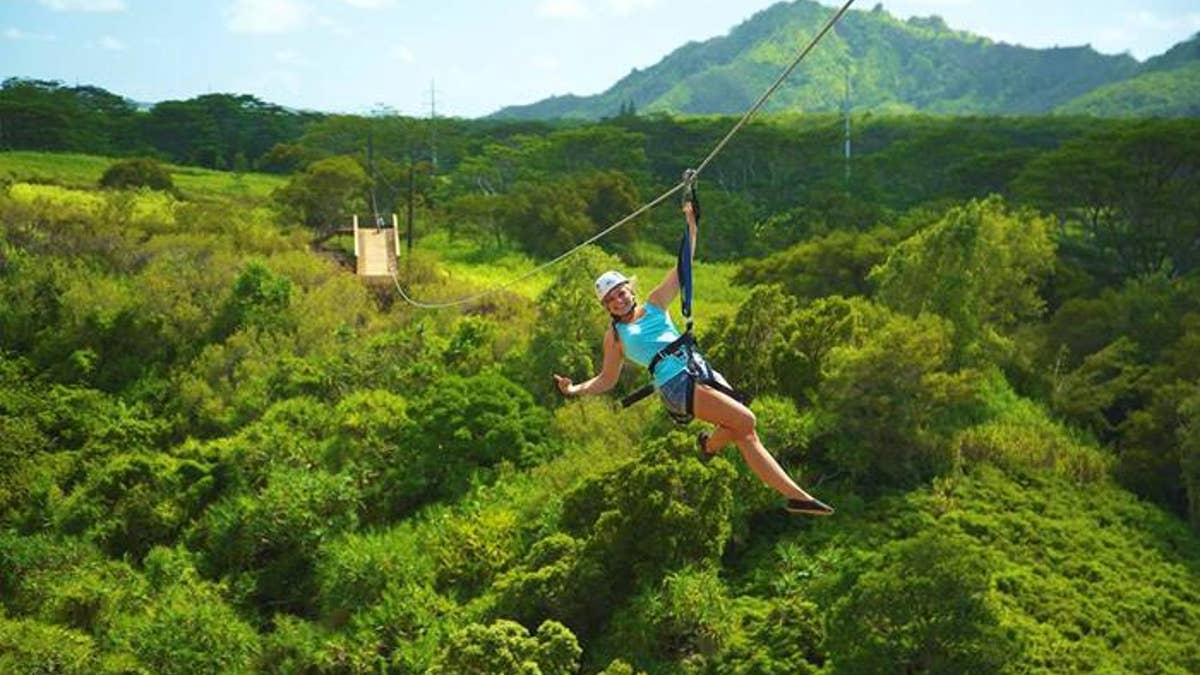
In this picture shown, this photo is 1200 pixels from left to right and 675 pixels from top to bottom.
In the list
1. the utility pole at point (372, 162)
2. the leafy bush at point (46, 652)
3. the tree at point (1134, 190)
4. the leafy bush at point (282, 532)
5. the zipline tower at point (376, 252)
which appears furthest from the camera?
the utility pole at point (372, 162)

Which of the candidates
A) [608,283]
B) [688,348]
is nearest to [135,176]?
[608,283]

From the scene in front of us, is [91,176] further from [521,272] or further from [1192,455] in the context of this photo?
[1192,455]

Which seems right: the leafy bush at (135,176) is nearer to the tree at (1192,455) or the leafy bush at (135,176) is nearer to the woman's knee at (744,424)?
the tree at (1192,455)

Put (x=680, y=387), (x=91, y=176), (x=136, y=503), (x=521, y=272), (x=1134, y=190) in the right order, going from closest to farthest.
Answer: (x=680, y=387) < (x=136, y=503) < (x=521, y=272) < (x=1134, y=190) < (x=91, y=176)

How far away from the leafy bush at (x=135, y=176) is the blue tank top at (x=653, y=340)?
37938 millimetres

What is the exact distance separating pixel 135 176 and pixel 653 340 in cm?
3894

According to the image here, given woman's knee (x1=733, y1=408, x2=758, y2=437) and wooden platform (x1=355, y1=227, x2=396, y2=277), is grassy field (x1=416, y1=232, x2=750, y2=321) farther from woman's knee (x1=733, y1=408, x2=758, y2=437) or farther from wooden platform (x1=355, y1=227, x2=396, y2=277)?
woman's knee (x1=733, y1=408, x2=758, y2=437)

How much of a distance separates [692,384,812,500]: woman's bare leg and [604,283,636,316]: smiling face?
689 mm

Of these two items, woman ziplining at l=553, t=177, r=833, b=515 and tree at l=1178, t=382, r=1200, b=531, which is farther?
tree at l=1178, t=382, r=1200, b=531

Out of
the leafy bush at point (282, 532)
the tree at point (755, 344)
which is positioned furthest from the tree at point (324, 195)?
the tree at point (755, 344)

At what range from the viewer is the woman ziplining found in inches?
230

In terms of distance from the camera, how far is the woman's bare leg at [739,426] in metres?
5.82

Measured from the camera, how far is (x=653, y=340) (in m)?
6.00

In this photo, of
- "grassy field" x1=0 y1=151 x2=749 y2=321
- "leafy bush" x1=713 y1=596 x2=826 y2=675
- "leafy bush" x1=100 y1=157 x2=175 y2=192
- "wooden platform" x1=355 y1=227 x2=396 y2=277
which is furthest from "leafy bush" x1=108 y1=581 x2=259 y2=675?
"leafy bush" x1=100 y1=157 x2=175 y2=192
